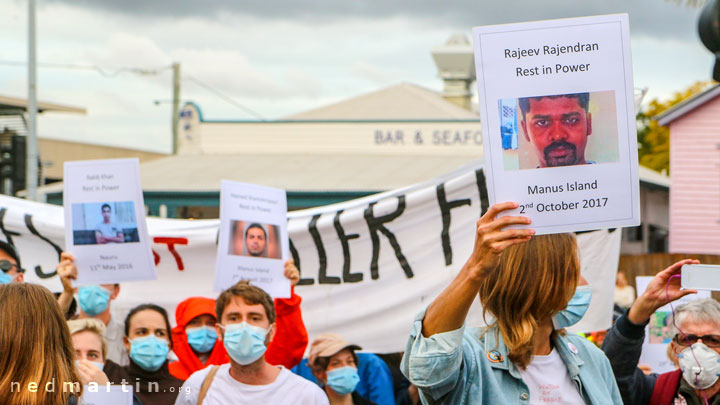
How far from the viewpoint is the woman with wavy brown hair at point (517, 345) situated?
2.53 meters

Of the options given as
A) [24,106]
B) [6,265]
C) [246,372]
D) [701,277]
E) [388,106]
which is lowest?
[246,372]

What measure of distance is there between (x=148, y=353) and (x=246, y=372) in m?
0.90

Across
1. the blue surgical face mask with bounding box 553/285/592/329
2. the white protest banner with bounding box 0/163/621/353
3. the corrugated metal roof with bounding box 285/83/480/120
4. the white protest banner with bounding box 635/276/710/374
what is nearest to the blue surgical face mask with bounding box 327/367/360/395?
the white protest banner with bounding box 0/163/621/353

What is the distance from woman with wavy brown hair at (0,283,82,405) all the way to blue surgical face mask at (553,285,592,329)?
4.98 ft

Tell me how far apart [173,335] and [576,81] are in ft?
11.5

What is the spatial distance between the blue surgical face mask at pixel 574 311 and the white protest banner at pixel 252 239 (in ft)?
7.72

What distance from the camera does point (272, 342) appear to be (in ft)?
17.4

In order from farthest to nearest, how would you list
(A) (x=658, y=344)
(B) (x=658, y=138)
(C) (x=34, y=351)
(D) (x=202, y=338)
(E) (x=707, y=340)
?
(B) (x=658, y=138) < (A) (x=658, y=344) < (D) (x=202, y=338) < (E) (x=707, y=340) < (C) (x=34, y=351)

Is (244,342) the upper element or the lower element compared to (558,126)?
lower

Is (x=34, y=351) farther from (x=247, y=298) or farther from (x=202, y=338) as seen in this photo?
(x=202, y=338)

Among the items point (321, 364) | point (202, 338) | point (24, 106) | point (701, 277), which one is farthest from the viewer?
point (24, 106)

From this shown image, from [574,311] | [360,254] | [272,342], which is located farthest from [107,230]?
[574,311]

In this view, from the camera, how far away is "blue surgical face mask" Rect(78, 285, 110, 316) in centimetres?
586

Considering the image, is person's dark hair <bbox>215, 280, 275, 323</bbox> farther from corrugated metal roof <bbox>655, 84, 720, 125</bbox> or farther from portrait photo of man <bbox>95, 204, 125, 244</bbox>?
corrugated metal roof <bbox>655, 84, 720, 125</bbox>
